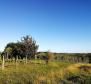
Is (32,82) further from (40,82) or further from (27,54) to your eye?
(27,54)

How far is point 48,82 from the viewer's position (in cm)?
1493

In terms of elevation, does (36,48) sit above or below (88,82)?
above

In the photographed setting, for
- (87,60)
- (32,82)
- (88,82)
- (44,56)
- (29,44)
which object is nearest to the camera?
(32,82)

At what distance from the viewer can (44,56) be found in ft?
201

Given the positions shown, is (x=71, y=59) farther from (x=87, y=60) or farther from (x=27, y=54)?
(x=27, y=54)

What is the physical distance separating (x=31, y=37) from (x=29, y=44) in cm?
203

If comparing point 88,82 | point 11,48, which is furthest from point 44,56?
point 88,82

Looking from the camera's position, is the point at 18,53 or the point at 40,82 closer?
the point at 40,82

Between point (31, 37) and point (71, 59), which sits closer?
point (31, 37)

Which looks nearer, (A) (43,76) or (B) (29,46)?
(A) (43,76)

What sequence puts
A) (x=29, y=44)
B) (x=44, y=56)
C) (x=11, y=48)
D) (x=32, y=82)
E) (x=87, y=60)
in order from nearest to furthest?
(x=32, y=82), (x=29, y=44), (x=11, y=48), (x=44, y=56), (x=87, y=60)

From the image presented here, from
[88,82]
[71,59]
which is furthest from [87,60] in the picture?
[88,82]

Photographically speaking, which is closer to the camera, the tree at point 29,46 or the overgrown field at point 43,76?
the overgrown field at point 43,76

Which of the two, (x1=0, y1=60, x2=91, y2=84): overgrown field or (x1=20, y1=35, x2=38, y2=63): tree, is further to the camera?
(x1=20, y1=35, x2=38, y2=63): tree
